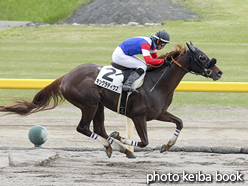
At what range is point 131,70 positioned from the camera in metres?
5.25

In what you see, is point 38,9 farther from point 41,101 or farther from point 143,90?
point 143,90

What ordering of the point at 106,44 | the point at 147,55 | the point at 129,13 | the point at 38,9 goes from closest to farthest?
1. the point at 147,55
2. the point at 106,44
3. the point at 129,13
4. the point at 38,9

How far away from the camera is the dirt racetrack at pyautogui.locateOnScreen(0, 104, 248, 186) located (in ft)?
15.2

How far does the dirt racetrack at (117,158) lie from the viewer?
15.2 feet

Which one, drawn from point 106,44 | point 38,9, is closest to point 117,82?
point 106,44

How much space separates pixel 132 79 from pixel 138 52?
408 millimetres

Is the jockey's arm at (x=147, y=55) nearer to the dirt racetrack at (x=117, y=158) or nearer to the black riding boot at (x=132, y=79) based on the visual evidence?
the black riding boot at (x=132, y=79)

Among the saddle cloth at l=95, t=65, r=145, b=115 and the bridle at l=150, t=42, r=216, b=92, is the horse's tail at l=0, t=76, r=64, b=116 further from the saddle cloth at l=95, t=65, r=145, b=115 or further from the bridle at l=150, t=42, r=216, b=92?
the bridle at l=150, t=42, r=216, b=92

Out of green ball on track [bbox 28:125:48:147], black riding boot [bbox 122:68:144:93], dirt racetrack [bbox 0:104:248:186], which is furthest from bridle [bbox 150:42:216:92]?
green ball on track [bbox 28:125:48:147]

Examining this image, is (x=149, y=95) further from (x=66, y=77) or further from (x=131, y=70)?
(x=66, y=77)

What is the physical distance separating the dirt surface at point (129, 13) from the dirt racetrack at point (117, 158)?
45.4ft

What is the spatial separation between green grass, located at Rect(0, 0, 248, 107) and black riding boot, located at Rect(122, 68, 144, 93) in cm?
563

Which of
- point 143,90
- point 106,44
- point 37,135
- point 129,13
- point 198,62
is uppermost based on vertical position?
point 198,62

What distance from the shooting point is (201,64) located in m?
5.10
